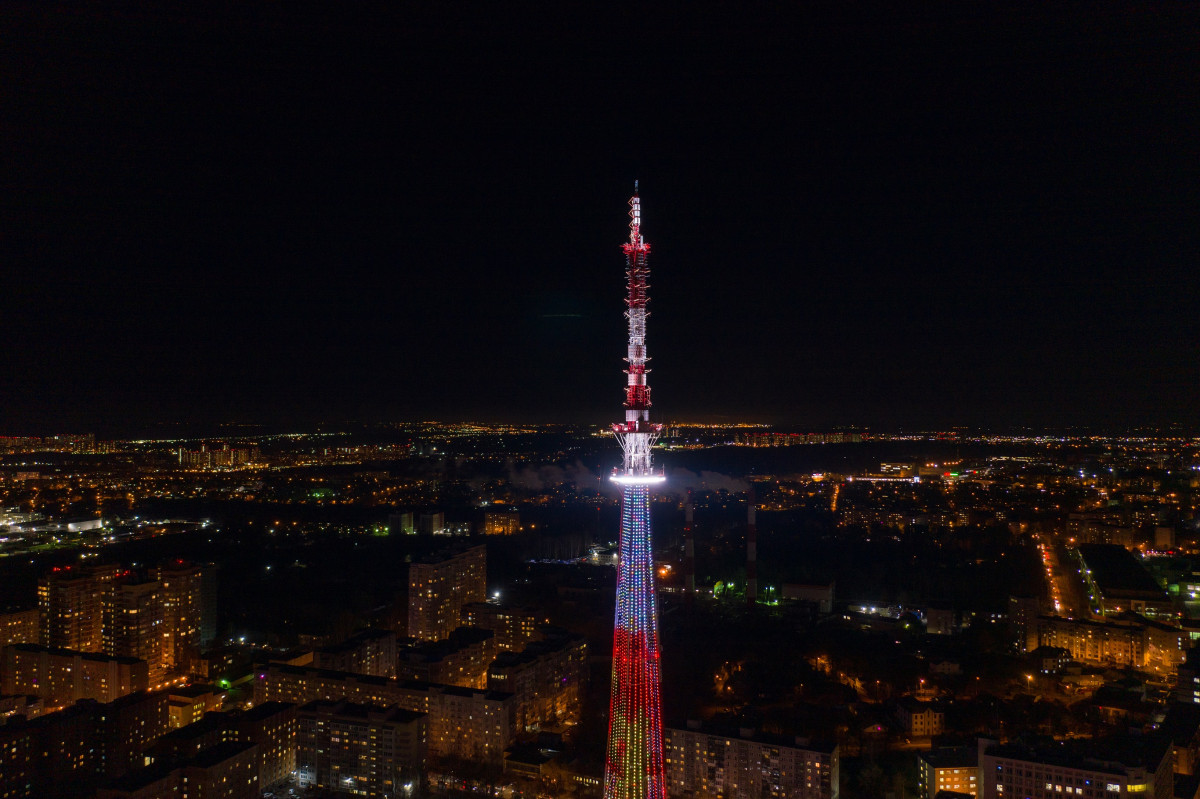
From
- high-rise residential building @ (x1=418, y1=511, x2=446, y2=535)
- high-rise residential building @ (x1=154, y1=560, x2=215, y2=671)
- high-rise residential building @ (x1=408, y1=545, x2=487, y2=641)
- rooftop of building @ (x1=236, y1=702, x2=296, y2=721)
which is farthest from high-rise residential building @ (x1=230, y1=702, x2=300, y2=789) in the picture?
high-rise residential building @ (x1=418, y1=511, x2=446, y2=535)

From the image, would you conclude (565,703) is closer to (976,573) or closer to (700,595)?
(700,595)

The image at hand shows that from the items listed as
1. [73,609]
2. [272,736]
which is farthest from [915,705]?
[73,609]

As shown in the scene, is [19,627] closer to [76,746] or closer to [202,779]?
[76,746]

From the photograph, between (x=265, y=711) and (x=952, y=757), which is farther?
(x=265, y=711)

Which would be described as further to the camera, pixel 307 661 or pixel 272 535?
pixel 272 535

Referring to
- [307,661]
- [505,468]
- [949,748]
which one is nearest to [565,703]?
[307,661]

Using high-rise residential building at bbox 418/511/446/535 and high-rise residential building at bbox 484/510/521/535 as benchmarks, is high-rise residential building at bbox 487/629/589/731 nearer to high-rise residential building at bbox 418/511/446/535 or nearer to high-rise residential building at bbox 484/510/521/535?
high-rise residential building at bbox 484/510/521/535
